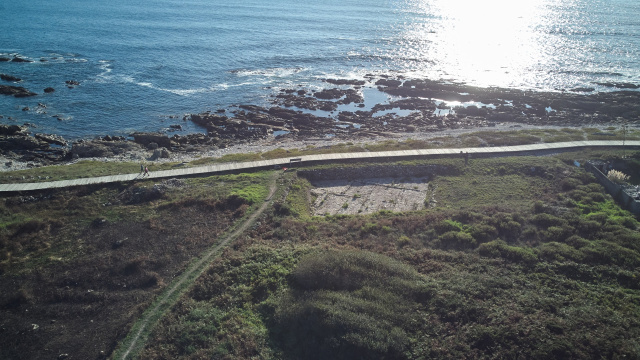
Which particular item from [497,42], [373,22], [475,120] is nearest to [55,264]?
[475,120]

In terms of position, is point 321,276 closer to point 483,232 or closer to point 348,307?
point 348,307

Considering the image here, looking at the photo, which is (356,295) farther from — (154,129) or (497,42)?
(497,42)

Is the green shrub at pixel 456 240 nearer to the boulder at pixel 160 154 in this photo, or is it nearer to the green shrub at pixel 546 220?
the green shrub at pixel 546 220

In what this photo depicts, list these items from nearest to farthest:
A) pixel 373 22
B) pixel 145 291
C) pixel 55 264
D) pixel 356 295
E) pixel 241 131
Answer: pixel 356 295 → pixel 145 291 → pixel 55 264 → pixel 241 131 → pixel 373 22

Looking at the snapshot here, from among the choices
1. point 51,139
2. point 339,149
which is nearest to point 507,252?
point 339,149

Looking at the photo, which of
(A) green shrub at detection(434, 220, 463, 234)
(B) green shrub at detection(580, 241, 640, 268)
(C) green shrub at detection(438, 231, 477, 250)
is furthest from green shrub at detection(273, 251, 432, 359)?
(B) green shrub at detection(580, 241, 640, 268)

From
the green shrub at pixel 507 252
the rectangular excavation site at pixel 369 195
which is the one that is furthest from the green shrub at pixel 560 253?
the rectangular excavation site at pixel 369 195
